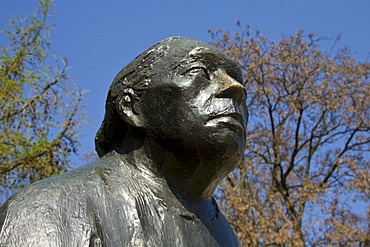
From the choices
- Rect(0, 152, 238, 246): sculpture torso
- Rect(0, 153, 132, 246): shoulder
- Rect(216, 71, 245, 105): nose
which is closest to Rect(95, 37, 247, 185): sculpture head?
Rect(216, 71, 245, 105): nose

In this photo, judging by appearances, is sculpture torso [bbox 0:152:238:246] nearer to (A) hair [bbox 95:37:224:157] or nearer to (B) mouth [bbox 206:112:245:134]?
(A) hair [bbox 95:37:224:157]

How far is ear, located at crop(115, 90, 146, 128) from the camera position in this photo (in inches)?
122

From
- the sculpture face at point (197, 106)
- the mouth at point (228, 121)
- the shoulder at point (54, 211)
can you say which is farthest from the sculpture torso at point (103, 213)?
the mouth at point (228, 121)

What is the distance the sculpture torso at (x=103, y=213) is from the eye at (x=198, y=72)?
464 mm

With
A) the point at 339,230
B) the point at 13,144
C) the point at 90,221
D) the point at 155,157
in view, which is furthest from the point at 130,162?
the point at 339,230

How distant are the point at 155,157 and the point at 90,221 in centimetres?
52

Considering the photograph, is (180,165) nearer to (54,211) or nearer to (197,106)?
(197,106)

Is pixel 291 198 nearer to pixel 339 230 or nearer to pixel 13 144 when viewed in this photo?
pixel 339 230

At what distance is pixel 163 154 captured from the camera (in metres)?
3.07

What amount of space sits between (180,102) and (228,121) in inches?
8.6

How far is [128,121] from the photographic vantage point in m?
3.12

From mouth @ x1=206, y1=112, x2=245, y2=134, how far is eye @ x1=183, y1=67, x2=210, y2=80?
0.65 ft

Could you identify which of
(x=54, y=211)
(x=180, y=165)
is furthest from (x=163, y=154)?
(x=54, y=211)

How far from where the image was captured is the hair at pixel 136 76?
3.14 meters
